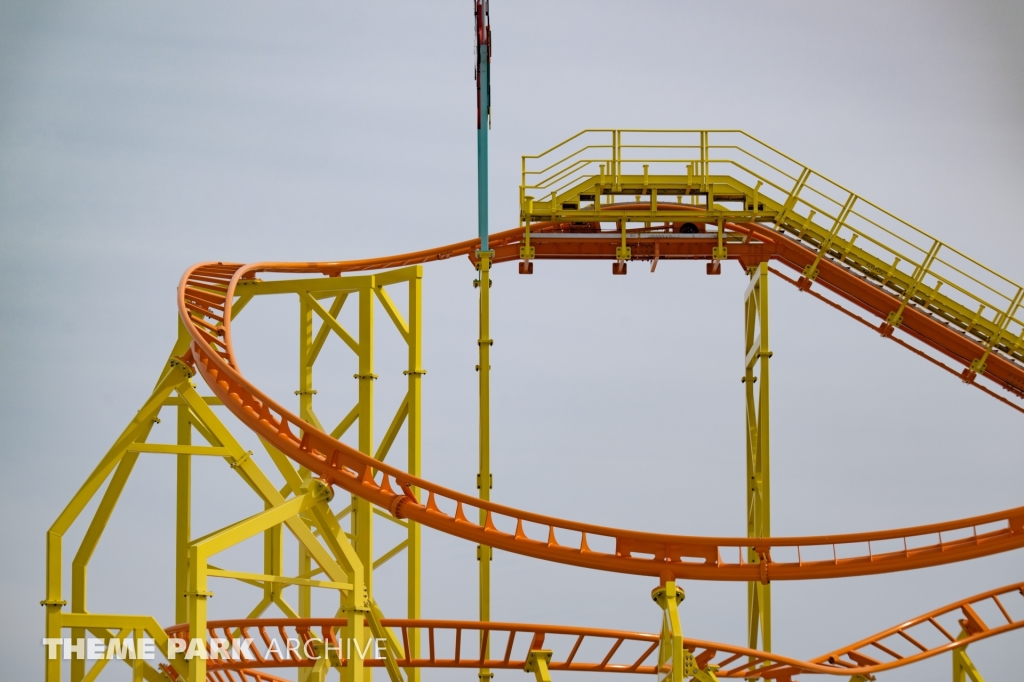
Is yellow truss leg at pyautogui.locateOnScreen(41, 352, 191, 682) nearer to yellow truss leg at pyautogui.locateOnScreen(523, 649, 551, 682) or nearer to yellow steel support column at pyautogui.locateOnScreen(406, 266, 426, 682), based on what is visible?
yellow steel support column at pyautogui.locateOnScreen(406, 266, 426, 682)

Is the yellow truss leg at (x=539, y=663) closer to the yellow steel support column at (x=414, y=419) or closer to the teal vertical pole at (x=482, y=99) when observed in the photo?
the yellow steel support column at (x=414, y=419)

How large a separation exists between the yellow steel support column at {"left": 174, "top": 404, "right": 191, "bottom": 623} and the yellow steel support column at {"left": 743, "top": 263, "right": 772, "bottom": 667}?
7419 mm

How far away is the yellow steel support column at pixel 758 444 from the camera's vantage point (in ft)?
73.9

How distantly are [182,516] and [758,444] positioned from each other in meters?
8.53

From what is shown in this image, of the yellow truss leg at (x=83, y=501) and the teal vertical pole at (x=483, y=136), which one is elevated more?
the teal vertical pole at (x=483, y=136)

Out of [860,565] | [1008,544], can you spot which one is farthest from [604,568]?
[1008,544]

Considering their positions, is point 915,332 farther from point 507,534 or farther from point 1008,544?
point 507,534

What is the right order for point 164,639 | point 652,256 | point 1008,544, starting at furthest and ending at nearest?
point 652,256 < point 1008,544 < point 164,639

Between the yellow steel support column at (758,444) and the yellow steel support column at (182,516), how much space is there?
7.42 metres

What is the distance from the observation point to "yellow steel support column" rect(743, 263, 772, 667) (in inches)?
887

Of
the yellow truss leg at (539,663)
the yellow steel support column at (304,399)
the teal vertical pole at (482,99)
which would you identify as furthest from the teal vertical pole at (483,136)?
the yellow truss leg at (539,663)

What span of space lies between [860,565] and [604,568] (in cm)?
299

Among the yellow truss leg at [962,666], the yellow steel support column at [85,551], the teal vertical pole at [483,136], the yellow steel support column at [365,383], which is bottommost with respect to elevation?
the yellow truss leg at [962,666]

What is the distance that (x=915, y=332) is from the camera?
76.7 feet
